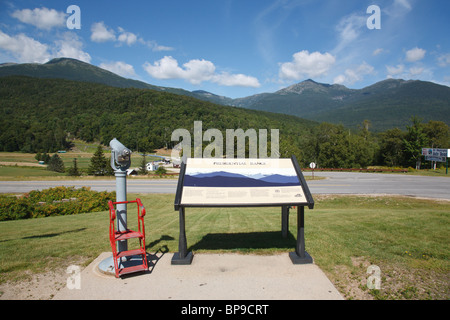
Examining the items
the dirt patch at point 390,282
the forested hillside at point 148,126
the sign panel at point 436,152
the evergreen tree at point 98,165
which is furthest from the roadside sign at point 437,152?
the evergreen tree at point 98,165

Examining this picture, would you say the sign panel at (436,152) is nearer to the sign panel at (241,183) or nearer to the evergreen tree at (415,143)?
the evergreen tree at (415,143)

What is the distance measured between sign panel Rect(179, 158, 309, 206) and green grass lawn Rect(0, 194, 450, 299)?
170 cm

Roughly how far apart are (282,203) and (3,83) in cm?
22841

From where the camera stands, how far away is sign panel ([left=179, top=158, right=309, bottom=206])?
Answer: 18.1 feet

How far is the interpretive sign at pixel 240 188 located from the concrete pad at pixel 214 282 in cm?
44

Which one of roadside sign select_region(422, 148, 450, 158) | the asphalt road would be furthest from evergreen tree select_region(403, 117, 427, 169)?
the asphalt road

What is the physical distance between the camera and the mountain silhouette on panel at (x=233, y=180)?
5.94 m

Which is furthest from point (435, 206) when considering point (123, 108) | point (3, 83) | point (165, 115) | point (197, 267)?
point (3, 83)

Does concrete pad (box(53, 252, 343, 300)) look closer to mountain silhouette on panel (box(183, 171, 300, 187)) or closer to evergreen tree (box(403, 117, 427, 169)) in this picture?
mountain silhouette on panel (box(183, 171, 300, 187))

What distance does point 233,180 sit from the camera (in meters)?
6.09

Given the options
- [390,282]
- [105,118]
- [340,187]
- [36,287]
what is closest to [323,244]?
[390,282]

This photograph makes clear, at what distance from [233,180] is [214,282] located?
2.19m

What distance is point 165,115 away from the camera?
379 feet
